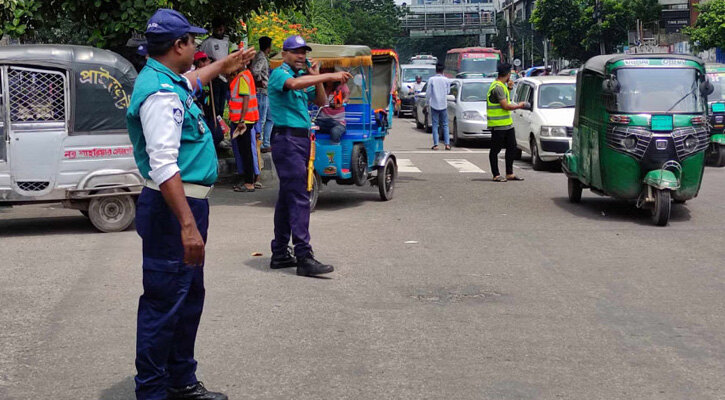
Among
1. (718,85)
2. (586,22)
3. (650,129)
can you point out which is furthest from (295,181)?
(586,22)

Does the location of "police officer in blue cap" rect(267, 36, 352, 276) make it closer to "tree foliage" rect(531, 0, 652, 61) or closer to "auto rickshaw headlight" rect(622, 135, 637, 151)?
"auto rickshaw headlight" rect(622, 135, 637, 151)

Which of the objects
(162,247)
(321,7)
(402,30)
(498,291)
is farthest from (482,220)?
(402,30)

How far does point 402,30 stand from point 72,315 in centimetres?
10641

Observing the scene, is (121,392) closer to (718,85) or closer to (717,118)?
(717,118)

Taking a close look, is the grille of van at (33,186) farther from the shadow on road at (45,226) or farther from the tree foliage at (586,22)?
the tree foliage at (586,22)

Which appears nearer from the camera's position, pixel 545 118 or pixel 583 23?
pixel 545 118

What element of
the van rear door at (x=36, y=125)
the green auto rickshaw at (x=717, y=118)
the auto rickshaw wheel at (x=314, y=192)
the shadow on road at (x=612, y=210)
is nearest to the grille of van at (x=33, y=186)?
the van rear door at (x=36, y=125)

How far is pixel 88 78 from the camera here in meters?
10.4

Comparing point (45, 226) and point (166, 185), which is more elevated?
point (166, 185)

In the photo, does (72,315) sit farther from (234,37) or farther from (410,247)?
(234,37)

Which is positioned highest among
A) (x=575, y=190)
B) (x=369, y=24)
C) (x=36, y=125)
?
(x=369, y=24)

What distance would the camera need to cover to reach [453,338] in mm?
6352

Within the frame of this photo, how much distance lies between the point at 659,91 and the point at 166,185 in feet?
28.3

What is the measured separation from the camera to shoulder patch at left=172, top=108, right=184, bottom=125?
14.9 feet
